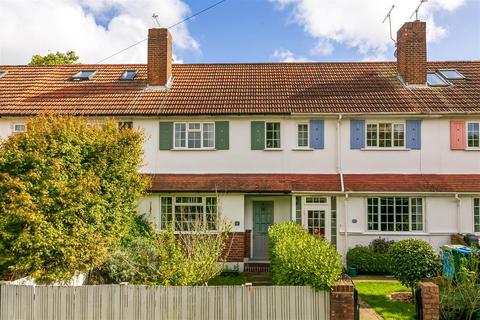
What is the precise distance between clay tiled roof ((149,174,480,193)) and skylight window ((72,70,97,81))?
745 centimetres

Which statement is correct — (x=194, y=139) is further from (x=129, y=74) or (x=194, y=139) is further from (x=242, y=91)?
(x=129, y=74)

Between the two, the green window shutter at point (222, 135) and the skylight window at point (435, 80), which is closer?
the green window shutter at point (222, 135)

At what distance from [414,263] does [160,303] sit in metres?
7.02

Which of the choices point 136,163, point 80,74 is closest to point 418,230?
point 136,163

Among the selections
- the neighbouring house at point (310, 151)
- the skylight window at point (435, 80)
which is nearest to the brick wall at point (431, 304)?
the neighbouring house at point (310, 151)

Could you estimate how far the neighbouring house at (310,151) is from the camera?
16625mm

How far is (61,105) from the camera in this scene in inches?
728

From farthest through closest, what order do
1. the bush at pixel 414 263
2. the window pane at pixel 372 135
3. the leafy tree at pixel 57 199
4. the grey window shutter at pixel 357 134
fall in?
the window pane at pixel 372 135
the grey window shutter at pixel 357 134
the bush at pixel 414 263
the leafy tree at pixel 57 199

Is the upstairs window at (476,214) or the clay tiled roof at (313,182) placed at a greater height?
the clay tiled roof at (313,182)

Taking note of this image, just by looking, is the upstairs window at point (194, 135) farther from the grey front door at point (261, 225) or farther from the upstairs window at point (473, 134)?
→ the upstairs window at point (473, 134)

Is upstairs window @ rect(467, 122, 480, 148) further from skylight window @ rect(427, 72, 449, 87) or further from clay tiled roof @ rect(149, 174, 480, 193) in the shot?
skylight window @ rect(427, 72, 449, 87)

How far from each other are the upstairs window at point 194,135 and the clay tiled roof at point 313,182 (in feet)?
4.65

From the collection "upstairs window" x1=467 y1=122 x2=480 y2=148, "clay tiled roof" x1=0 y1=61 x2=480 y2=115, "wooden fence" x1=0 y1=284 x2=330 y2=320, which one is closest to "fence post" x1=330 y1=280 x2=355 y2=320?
"wooden fence" x1=0 y1=284 x2=330 y2=320

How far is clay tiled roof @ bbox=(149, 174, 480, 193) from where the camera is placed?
16.4 meters
